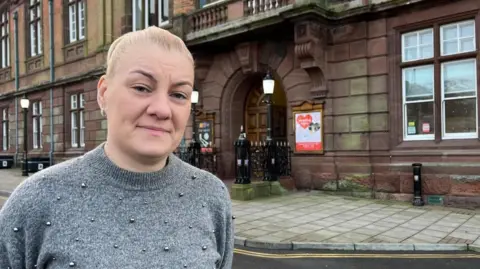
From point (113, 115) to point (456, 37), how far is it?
35.4 feet

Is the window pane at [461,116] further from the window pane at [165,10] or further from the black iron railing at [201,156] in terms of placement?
the window pane at [165,10]

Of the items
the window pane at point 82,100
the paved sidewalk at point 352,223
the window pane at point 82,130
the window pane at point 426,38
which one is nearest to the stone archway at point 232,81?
the window pane at point 426,38

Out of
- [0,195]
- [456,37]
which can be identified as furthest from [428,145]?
[0,195]

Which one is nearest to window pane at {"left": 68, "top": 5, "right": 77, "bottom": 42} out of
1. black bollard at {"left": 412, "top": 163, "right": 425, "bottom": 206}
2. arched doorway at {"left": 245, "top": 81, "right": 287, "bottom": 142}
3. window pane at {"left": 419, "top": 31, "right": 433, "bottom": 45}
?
arched doorway at {"left": 245, "top": 81, "right": 287, "bottom": 142}

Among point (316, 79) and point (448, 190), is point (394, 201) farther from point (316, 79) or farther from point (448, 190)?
point (316, 79)

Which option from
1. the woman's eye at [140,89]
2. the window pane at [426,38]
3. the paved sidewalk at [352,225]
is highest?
the window pane at [426,38]

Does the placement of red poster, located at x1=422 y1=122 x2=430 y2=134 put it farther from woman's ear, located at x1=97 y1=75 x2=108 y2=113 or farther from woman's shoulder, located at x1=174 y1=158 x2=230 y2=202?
woman's ear, located at x1=97 y1=75 x2=108 y2=113

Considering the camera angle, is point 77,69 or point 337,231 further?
point 77,69

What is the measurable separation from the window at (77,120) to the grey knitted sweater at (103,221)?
70.2ft

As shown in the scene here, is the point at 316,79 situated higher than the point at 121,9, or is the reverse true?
the point at 121,9

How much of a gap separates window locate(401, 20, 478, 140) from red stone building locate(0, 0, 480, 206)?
24 millimetres

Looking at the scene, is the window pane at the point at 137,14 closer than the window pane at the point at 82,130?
Yes

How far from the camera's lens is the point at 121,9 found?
757 inches

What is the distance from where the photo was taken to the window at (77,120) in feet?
70.4
